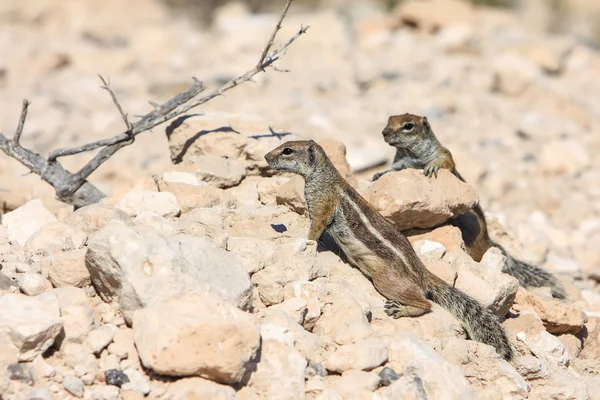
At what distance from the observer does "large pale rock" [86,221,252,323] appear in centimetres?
416

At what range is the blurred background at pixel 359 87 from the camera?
9727 millimetres

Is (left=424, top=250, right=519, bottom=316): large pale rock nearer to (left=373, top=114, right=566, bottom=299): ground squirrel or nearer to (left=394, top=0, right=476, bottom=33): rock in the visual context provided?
(left=373, top=114, right=566, bottom=299): ground squirrel

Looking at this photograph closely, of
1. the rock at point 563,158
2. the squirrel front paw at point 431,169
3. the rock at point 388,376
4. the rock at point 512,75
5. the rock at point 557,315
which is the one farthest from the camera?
the rock at point 512,75

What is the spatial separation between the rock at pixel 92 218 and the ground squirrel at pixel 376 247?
1.32 metres

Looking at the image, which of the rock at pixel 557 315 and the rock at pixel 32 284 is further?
the rock at pixel 557 315

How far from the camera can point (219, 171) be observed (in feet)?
21.3

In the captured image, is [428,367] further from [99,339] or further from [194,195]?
[194,195]

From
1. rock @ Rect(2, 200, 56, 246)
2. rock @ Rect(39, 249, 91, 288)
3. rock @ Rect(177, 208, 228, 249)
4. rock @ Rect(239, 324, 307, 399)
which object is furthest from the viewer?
rock @ Rect(2, 200, 56, 246)

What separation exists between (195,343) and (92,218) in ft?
5.64

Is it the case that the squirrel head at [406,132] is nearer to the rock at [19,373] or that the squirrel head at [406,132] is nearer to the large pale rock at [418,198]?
the large pale rock at [418,198]

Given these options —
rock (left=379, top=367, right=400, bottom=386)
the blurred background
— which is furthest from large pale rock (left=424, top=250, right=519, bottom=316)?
the blurred background

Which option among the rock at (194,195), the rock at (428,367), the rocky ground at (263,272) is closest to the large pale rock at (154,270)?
the rocky ground at (263,272)

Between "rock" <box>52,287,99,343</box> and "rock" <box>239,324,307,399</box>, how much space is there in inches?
36.2

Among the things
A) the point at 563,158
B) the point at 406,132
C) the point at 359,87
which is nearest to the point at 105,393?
the point at 406,132
